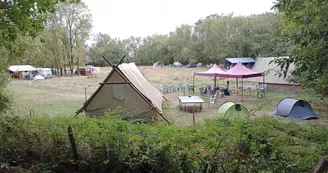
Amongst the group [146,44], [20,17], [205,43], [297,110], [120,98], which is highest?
[146,44]

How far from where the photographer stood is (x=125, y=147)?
246cm

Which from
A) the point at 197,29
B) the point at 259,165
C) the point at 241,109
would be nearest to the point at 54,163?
Result: the point at 259,165

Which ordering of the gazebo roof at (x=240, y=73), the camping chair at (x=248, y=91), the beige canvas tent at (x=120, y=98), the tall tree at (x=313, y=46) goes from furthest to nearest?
the camping chair at (x=248, y=91) < the gazebo roof at (x=240, y=73) < the beige canvas tent at (x=120, y=98) < the tall tree at (x=313, y=46)

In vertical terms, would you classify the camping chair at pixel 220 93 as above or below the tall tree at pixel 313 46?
below

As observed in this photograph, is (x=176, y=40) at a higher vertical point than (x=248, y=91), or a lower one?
higher

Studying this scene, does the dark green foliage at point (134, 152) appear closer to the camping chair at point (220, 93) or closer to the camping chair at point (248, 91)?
the camping chair at point (220, 93)

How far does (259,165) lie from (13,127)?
118 inches

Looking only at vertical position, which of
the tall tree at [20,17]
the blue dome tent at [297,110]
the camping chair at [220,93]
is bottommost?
the blue dome tent at [297,110]

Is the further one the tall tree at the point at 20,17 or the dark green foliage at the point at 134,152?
the tall tree at the point at 20,17

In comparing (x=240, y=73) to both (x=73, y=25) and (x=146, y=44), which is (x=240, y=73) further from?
(x=146, y=44)

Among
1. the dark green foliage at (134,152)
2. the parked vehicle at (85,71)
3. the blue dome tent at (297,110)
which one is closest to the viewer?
the dark green foliage at (134,152)

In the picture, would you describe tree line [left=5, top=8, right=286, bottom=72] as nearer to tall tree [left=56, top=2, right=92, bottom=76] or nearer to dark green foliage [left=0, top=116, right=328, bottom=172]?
tall tree [left=56, top=2, right=92, bottom=76]

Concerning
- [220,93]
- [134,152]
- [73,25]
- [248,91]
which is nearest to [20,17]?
[134,152]

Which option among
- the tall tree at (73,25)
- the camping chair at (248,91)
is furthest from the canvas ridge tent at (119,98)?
the tall tree at (73,25)
